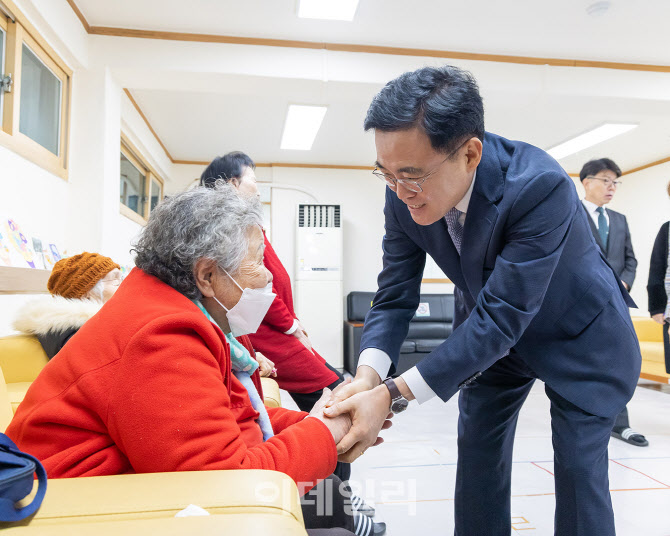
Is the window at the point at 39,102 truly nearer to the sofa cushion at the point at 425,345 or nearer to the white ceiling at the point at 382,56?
the white ceiling at the point at 382,56

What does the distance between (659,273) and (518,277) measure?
2.76 m

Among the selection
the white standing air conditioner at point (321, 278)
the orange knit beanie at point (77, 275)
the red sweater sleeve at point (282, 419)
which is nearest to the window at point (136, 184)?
the white standing air conditioner at point (321, 278)

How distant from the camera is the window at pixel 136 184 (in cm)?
510

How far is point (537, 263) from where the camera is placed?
1.13m

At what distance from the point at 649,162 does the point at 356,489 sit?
6.67 metres

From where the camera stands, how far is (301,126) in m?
5.64

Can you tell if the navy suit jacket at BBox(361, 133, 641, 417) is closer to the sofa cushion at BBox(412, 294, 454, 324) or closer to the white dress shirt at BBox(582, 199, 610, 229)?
the white dress shirt at BBox(582, 199, 610, 229)

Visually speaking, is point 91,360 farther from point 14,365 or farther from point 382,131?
point 14,365

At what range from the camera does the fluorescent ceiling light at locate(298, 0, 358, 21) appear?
3.45 meters

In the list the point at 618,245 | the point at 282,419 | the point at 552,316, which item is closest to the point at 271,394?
the point at 282,419

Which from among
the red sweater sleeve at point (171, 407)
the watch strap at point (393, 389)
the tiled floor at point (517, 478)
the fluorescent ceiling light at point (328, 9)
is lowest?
the tiled floor at point (517, 478)

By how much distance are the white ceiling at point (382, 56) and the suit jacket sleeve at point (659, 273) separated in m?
1.64

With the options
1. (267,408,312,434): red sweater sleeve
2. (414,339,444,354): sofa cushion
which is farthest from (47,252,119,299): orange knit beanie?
(414,339,444,354): sofa cushion

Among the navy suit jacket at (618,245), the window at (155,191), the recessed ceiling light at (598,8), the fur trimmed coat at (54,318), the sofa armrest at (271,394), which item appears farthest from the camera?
the window at (155,191)
